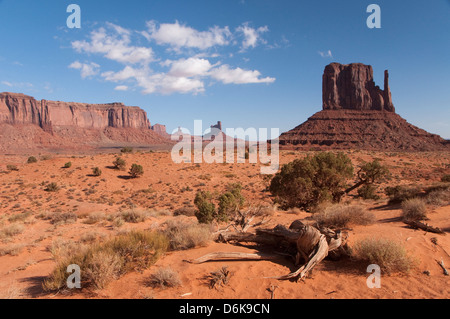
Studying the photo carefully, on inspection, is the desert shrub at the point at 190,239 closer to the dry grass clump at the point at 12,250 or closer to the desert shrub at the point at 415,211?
the dry grass clump at the point at 12,250

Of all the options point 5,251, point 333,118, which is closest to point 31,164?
point 5,251

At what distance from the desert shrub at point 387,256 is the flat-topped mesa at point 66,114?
→ 160275 millimetres

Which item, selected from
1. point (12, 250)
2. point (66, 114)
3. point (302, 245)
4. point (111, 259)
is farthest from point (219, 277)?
point (66, 114)

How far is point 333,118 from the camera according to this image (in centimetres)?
9250

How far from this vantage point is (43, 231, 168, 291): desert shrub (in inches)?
175

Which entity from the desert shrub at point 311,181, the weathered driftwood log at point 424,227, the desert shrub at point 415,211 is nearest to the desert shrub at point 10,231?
the desert shrub at point 311,181

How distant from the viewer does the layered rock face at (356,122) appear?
74.9m

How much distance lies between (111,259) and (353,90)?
4598 inches

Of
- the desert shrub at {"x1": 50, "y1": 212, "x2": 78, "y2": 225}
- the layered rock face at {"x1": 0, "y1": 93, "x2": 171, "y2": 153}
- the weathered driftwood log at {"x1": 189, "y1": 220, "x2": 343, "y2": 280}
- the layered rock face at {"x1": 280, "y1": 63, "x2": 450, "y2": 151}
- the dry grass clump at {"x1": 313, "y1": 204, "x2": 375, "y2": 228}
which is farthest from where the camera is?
the layered rock face at {"x1": 0, "y1": 93, "x2": 171, "y2": 153}

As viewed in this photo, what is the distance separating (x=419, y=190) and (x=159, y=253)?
617 inches

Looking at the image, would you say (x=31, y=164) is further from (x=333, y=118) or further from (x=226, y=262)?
(x=333, y=118)

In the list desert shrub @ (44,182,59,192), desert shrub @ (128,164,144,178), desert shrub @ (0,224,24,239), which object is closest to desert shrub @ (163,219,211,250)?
desert shrub @ (0,224,24,239)

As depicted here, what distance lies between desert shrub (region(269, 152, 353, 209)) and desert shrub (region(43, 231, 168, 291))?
10.8 meters

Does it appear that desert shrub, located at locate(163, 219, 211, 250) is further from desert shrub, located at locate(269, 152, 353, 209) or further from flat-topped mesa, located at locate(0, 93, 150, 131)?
flat-topped mesa, located at locate(0, 93, 150, 131)
